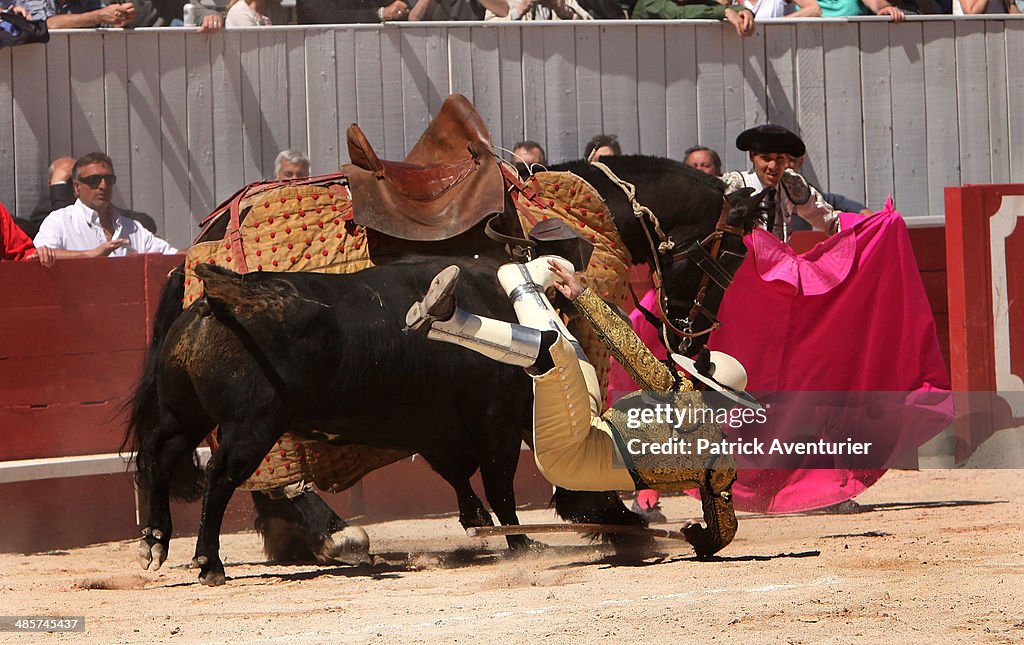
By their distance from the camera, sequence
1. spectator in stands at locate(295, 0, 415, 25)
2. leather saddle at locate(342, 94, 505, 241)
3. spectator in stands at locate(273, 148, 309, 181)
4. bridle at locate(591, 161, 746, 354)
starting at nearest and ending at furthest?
leather saddle at locate(342, 94, 505, 241)
bridle at locate(591, 161, 746, 354)
spectator in stands at locate(273, 148, 309, 181)
spectator in stands at locate(295, 0, 415, 25)

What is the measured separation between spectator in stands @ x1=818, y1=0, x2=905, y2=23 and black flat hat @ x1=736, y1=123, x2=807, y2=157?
2.60 metres

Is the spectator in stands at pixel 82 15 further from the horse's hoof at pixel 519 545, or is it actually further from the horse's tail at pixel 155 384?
the horse's hoof at pixel 519 545

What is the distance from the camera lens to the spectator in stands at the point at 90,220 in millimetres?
7738

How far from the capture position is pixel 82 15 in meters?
8.45

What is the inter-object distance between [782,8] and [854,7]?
0.45 meters

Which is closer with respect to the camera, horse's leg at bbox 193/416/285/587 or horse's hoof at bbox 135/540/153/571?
horse's leg at bbox 193/416/285/587

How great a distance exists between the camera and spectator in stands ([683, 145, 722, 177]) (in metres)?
8.60

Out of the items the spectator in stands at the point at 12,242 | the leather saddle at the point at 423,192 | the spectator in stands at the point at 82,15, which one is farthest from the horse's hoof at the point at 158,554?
the spectator in stands at the point at 82,15

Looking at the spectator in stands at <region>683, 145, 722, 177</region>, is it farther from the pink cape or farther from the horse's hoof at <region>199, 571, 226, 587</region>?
the horse's hoof at <region>199, 571, 226, 587</region>

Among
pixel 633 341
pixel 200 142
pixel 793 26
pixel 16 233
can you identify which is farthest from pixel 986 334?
pixel 16 233

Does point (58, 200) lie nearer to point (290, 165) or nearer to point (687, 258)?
point (290, 165)

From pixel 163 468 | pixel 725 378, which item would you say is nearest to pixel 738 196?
pixel 725 378

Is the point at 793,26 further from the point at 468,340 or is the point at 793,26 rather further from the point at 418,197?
the point at 468,340

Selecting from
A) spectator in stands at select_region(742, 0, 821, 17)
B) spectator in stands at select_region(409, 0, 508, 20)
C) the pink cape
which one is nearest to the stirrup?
the pink cape
